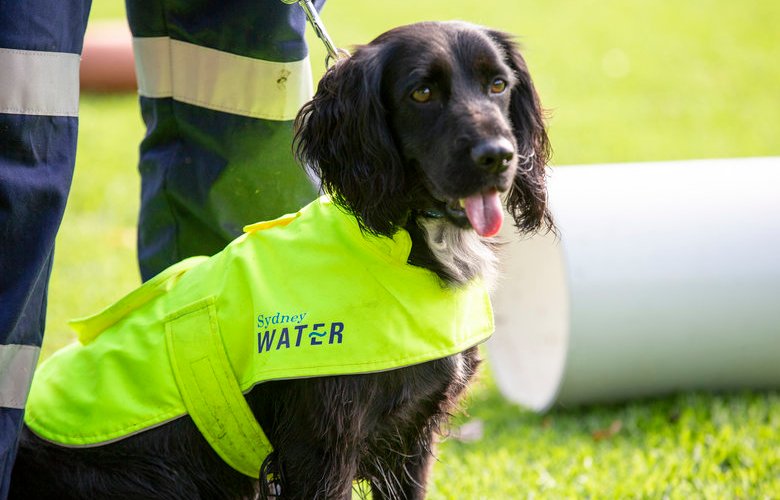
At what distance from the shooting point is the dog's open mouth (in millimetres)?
2572

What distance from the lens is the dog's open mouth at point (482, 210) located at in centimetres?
257

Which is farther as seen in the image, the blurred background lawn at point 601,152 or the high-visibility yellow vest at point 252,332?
the blurred background lawn at point 601,152

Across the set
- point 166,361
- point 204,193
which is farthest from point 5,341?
point 204,193

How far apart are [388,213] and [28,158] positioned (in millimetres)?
980

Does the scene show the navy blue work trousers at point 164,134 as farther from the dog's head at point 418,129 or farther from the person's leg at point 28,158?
the dog's head at point 418,129

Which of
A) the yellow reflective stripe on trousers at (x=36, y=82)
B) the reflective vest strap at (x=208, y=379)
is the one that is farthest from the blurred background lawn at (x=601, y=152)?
the yellow reflective stripe on trousers at (x=36, y=82)

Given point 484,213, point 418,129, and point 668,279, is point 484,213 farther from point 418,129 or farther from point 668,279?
point 668,279

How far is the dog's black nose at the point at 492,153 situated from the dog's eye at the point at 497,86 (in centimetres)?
25

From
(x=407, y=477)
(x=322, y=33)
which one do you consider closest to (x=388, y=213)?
(x=322, y=33)

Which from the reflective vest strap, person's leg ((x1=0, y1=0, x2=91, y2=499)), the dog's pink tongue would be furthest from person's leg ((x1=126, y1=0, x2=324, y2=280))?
the dog's pink tongue

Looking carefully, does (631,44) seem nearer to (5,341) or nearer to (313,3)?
(313,3)

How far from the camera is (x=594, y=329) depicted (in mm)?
4137

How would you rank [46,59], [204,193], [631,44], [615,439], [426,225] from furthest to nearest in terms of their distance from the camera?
1. [631,44]
2. [615,439]
3. [204,193]
4. [426,225]
5. [46,59]

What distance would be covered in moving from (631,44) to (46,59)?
32.3 feet
